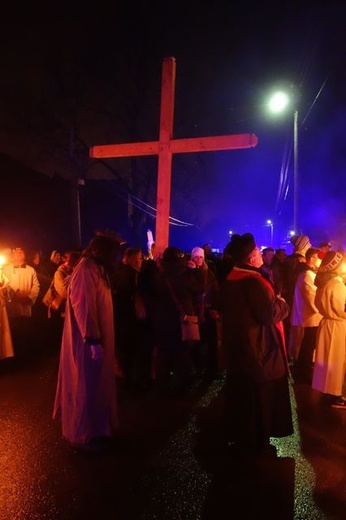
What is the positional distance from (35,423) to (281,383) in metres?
2.96

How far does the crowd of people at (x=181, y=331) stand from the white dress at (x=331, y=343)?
0.01m

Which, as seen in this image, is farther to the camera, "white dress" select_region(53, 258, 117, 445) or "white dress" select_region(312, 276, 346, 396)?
"white dress" select_region(312, 276, 346, 396)

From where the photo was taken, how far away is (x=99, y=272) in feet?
14.1

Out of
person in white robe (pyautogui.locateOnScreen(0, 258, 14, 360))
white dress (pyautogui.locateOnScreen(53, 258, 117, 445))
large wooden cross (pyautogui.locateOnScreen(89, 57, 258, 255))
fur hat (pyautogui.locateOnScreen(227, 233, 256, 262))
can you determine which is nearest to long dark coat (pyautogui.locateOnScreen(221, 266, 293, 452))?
fur hat (pyautogui.locateOnScreen(227, 233, 256, 262))

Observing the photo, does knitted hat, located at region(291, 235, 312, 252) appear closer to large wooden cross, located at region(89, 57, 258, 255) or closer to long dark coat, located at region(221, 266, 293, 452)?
large wooden cross, located at region(89, 57, 258, 255)

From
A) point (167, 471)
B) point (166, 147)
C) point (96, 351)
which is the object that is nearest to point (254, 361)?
point (167, 471)

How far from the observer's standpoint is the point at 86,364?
13.7 feet

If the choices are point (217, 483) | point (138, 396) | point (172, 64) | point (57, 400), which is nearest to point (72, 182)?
point (172, 64)

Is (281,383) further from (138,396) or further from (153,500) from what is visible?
(138,396)

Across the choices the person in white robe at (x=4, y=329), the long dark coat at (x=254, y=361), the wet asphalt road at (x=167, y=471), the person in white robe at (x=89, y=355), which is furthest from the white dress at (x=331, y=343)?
the person in white robe at (x=4, y=329)

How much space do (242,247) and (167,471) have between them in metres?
2.23

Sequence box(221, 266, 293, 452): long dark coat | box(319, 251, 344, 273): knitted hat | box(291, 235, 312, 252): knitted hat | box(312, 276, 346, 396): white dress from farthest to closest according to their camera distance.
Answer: box(291, 235, 312, 252): knitted hat → box(312, 276, 346, 396): white dress → box(319, 251, 344, 273): knitted hat → box(221, 266, 293, 452): long dark coat

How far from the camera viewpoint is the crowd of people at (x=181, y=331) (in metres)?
4.02

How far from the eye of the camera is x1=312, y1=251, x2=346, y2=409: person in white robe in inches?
214
